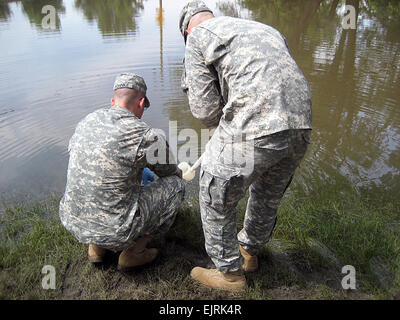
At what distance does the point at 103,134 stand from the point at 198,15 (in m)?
1.05

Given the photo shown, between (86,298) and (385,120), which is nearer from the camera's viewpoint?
(86,298)

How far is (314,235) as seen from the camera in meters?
2.69

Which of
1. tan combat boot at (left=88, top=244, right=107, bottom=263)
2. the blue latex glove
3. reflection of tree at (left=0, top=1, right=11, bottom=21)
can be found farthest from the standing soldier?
reflection of tree at (left=0, top=1, right=11, bottom=21)

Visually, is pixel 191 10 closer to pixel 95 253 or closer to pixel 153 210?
pixel 153 210

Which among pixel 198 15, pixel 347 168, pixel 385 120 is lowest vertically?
pixel 347 168

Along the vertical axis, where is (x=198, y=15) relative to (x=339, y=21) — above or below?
below

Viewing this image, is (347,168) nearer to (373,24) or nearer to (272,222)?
(272,222)

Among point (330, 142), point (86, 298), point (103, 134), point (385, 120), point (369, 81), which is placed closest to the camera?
point (103, 134)

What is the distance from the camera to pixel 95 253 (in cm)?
234

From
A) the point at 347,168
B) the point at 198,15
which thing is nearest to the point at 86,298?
the point at 198,15

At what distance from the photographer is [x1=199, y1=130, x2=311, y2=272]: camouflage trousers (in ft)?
5.66

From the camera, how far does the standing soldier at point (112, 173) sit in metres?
2.02

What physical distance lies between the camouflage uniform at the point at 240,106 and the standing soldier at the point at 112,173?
0.49 meters

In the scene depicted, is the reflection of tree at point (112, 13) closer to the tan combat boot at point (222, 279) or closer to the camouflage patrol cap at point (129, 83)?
the camouflage patrol cap at point (129, 83)
